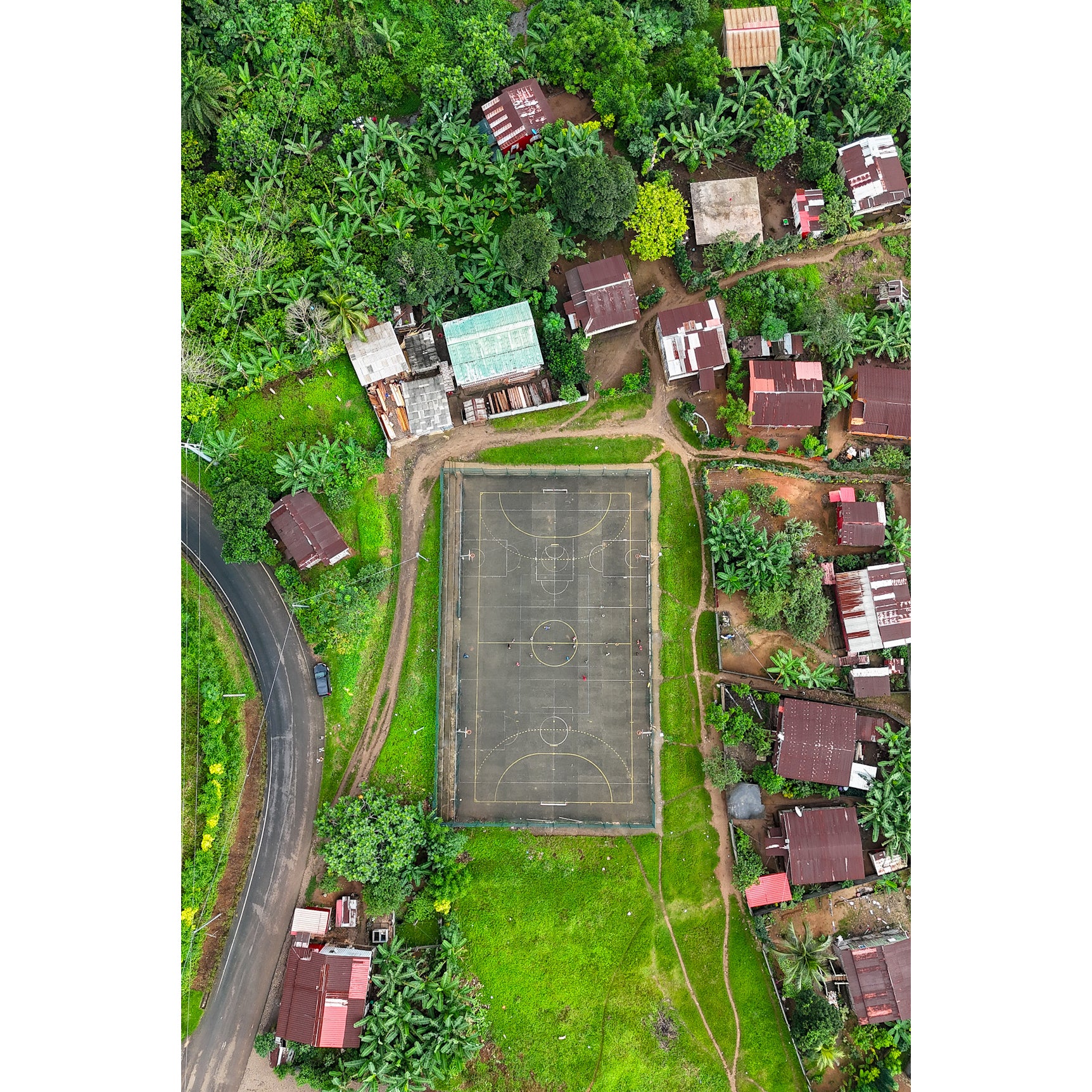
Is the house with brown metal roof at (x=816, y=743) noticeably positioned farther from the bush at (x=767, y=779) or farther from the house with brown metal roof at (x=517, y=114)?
the house with brown metal roof at (x=517, y=114)

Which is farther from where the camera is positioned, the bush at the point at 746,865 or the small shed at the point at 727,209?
the small shed at the point at 727,209

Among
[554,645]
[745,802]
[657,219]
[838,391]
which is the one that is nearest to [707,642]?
[554,645]

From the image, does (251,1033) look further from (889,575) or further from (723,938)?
(889,575)

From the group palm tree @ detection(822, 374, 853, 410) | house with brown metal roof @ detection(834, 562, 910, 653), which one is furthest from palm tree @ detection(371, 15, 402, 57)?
house with brown metal roof @ detection(834, 562, 910, 653)

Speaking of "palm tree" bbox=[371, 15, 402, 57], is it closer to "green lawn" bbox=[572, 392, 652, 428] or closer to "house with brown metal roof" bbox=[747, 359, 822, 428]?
"green lawn" bbox=[572, 392, 652, 428]

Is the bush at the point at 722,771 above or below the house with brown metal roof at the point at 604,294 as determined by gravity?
below

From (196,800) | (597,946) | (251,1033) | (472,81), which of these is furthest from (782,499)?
(251,1033)

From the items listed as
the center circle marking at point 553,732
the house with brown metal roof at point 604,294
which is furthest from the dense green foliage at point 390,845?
the house with brown metal roof at point 604,294
